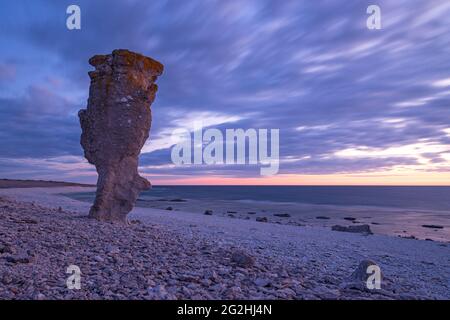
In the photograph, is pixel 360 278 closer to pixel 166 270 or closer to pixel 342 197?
pixel 166 270

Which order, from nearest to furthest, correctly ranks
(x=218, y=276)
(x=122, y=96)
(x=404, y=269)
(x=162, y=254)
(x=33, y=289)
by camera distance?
(x=33, y=289)
(x=218, y=276)
(x=162, y=254)
(x=404, y=269)
(x=122, y=96)

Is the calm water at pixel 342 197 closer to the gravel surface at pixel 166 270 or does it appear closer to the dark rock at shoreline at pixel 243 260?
the gravel surface at pixel 166 270

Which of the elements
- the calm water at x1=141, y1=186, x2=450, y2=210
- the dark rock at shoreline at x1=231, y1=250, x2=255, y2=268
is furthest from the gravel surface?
the calm water at x1=141, y1=186, x2=450, y2=210

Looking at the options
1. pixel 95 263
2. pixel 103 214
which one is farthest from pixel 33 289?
pixel 103 214

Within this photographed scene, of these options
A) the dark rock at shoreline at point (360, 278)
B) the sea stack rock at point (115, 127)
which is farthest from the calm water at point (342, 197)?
the dark rock at shoreline at point (360, 278)

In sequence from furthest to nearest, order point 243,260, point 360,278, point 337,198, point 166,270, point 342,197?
1. point 342,197
2. point 337,198
3. point 243,260
4. point 360,278
5. point 166,270

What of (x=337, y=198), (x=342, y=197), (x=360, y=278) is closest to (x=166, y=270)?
(x=360, y=278)

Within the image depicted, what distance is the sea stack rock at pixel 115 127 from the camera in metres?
14.6

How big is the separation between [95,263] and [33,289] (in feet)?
6.11

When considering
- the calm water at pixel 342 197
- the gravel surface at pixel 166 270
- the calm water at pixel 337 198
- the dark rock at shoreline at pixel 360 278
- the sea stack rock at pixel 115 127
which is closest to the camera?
the gravel surface at pixel 166 270

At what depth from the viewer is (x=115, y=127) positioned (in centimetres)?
1452

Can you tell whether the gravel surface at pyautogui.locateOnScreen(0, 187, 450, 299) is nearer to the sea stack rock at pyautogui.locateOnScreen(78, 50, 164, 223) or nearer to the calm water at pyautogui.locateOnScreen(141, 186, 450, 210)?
the sea stack rock at pyautogui.locateOnScreen(78, 50, 164, 223)

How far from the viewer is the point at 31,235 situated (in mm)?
10070
